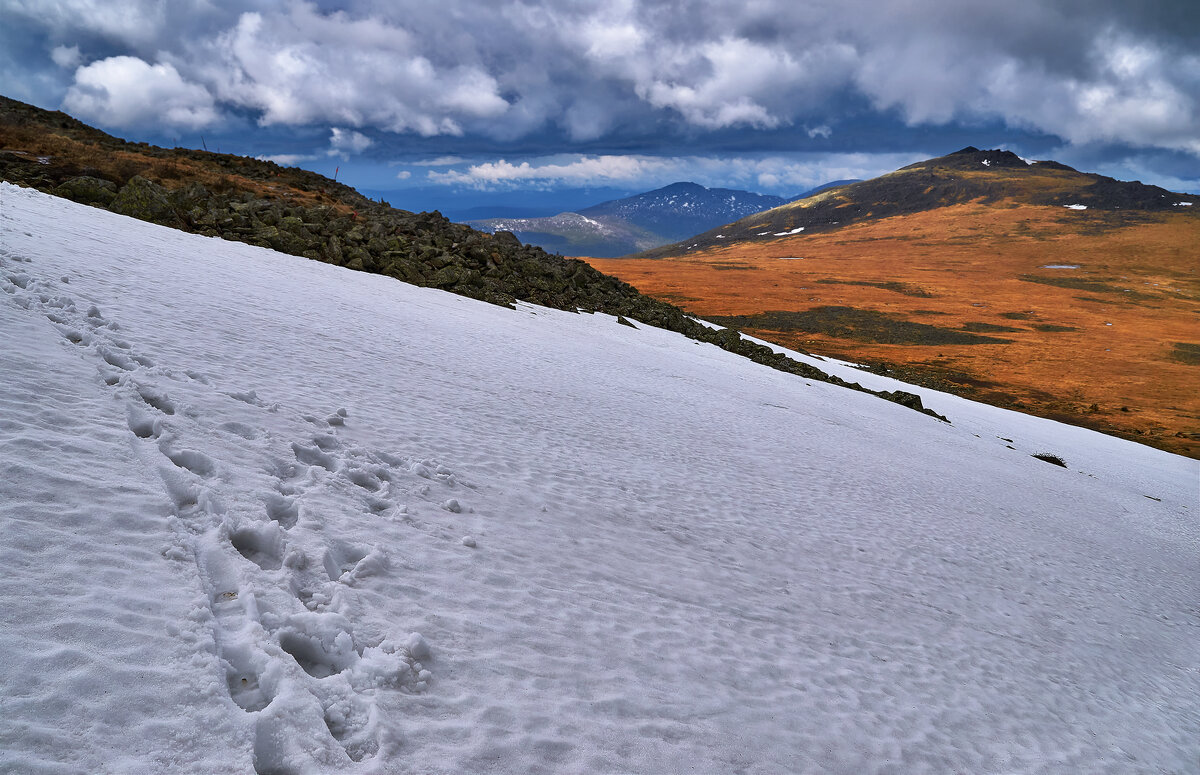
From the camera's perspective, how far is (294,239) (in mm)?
22672

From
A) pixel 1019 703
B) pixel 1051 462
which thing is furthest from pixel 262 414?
pixel 1051 462

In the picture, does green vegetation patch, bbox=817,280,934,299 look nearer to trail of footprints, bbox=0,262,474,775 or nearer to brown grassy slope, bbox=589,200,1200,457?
brown grassy slope, bbox=589,200,1200,457

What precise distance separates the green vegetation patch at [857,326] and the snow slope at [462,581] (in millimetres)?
52578

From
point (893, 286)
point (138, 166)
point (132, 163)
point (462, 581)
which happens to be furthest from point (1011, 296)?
point (462, 581)

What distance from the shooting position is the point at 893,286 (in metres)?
104

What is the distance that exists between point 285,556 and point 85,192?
73.6 ft

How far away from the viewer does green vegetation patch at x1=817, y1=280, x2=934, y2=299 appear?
9738cm

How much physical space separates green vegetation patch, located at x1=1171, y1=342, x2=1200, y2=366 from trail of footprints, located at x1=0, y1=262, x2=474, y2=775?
80.5 m

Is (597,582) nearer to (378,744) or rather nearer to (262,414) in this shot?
(378,744)

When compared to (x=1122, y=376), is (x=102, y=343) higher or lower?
lower

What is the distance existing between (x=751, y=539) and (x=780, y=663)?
2.97 metres

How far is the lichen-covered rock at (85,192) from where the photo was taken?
19344 millimetres

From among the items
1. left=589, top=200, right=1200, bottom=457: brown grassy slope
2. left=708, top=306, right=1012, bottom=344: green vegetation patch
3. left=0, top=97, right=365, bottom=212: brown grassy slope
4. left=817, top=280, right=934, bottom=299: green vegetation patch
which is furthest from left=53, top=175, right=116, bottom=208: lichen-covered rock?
left=817, top=280, right=934, bottom=299: green vegetation patch

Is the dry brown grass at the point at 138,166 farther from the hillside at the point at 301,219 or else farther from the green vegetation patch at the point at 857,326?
the green vegetation patch at the point at 857,326
